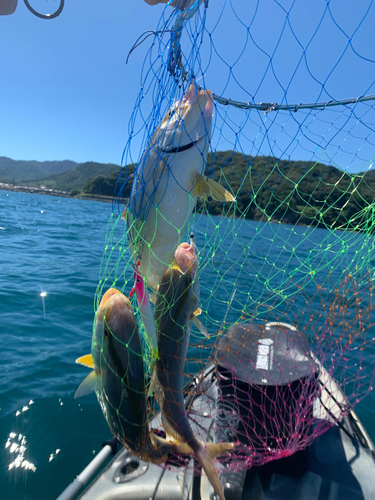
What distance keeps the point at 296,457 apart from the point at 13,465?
3.98 meters

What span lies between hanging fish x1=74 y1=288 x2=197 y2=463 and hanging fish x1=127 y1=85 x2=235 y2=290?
68 cm

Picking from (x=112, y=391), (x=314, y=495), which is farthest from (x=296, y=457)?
(x=112, y=391)

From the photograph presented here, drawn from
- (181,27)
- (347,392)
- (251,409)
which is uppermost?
(181,27)

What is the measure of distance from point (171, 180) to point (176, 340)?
1850mm

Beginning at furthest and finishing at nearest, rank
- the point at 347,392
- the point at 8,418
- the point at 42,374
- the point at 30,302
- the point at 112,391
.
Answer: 1. the point at 30,302
2. the point at 347,392
3. the point at 42,374
4. the point at 8,418
5. the point at 112,391

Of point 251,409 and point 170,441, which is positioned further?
point 251,409

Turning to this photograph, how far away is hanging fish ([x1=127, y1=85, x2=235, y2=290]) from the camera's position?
9.76 ft

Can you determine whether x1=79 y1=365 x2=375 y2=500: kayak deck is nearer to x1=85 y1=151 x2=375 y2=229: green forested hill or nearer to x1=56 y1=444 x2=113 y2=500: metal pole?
x1=56 y1=444 x2=113 y2=500: metal pole

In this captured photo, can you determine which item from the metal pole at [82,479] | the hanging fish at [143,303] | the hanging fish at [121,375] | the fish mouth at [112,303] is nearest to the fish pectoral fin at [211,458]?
the hanging fish at [121,375]

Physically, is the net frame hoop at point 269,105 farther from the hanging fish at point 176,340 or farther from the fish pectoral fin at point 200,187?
the hanging fish at point 176,340

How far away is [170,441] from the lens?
352 centimetres

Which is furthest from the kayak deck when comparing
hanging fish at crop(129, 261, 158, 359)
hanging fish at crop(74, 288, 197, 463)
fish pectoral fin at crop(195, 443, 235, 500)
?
hanging fish at crop(129, 261, 158, 359)

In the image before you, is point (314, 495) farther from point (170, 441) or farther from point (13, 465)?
point (13, 465)

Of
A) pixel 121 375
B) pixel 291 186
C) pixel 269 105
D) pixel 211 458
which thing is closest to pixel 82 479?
pixel 121 375
